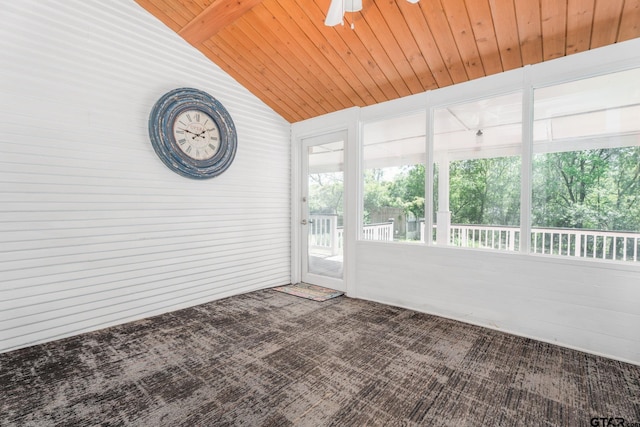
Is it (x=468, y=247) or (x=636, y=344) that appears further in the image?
(x=468, y=247)

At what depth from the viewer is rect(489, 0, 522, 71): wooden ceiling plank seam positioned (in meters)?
2.30

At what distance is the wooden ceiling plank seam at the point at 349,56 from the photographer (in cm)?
275

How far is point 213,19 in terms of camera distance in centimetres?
303

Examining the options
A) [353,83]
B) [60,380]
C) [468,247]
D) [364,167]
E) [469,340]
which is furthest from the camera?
[364,167]

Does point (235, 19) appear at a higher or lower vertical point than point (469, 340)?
higher

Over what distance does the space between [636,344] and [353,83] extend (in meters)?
3.44

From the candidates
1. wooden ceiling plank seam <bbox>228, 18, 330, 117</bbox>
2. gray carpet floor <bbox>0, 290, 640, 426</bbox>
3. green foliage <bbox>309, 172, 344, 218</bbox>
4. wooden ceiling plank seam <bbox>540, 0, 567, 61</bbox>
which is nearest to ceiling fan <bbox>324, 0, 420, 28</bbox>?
wooden ceiling plank seam <bbox>540, 0, 567, 61</bbox>

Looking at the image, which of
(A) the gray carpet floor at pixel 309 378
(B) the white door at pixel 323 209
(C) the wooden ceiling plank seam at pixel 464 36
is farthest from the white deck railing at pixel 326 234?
(C) the wooden ceiling plank seam at pixel 464 36

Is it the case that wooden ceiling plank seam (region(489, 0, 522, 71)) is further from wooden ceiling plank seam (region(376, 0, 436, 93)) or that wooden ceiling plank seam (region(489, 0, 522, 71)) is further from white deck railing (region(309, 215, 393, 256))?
white deck railing (region(309, 215, 393, 256))

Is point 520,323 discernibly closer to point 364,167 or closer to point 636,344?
point 636,344

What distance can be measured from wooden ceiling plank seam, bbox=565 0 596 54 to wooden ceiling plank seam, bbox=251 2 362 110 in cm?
202

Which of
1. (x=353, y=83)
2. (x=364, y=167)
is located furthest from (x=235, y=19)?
(x=364, y=167)

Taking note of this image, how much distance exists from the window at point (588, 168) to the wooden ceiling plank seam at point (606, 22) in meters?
0.29

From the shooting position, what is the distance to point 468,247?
3.17m
